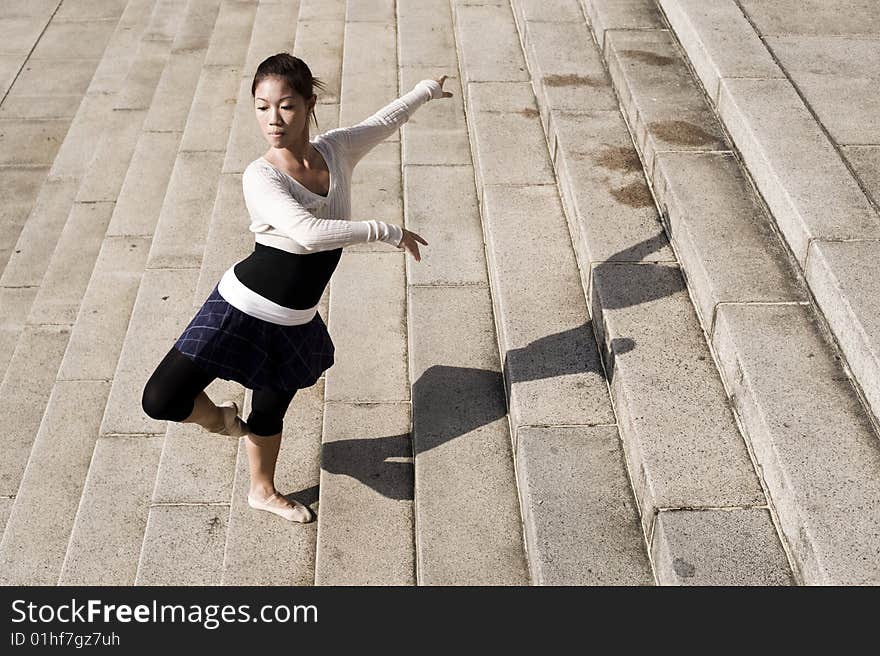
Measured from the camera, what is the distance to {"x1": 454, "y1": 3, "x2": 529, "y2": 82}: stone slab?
22.2 ft

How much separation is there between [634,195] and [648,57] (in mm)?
1416

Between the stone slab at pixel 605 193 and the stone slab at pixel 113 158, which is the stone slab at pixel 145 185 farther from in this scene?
the stone slab at pixel 605 193

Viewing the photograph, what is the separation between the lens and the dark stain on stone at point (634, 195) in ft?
17.0

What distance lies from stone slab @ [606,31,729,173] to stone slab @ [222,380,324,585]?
7.79 ft

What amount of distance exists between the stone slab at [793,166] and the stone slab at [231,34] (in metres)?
4.15

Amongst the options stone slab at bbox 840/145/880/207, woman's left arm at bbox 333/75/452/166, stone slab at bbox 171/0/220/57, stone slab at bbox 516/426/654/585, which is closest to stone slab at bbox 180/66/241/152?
stone slab at bbox 171/0/220/57

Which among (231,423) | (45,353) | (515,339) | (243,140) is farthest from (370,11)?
(231,423)

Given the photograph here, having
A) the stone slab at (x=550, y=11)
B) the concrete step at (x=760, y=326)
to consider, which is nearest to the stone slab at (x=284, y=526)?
the concrete step at (x=760, y=326)

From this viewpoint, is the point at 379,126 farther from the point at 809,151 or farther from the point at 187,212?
the point at 187,212

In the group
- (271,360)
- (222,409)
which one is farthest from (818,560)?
(222,409)

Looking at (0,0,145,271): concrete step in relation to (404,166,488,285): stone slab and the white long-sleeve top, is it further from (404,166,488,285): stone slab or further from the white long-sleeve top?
the white long-sleeve top

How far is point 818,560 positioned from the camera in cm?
323

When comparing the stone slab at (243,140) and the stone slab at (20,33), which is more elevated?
the stone slab at (243,140)

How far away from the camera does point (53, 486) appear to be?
452cm
